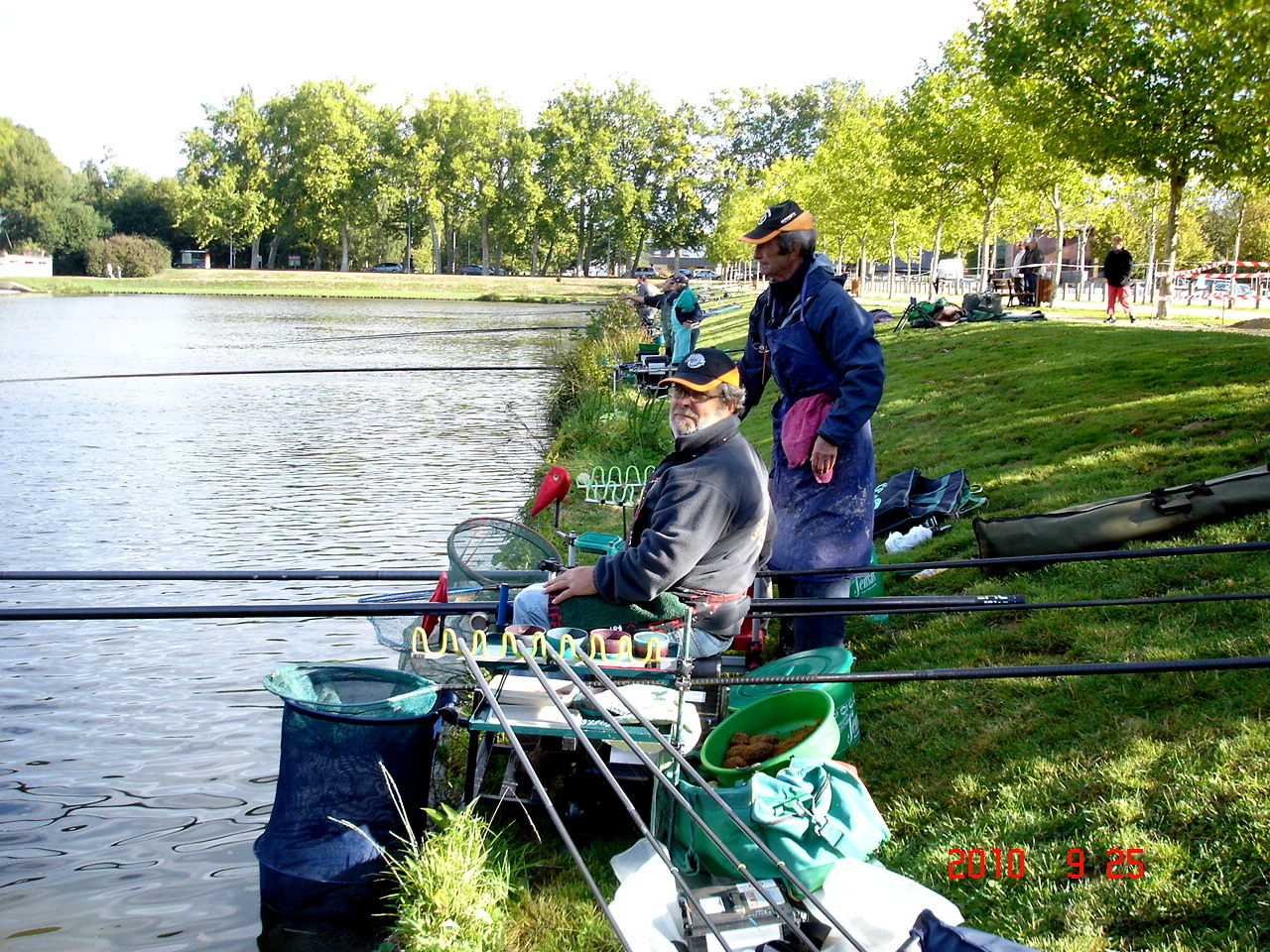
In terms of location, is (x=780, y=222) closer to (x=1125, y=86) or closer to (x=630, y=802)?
(x=630, y=802)

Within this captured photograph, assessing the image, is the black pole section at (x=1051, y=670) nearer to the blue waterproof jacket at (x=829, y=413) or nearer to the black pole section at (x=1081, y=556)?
the black pole section at (x=1081, y=556)

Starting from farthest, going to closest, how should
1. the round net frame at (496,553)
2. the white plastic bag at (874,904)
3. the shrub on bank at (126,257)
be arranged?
the shrub on bank at (126,257) < the round net frame at (496,553) < the white plastic bag at (874,904)

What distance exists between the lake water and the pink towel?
109 inches

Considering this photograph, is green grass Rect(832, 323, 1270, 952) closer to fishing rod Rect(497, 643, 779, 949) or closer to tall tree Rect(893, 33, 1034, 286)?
fishing rod Rect(497, 643, 779, 949)

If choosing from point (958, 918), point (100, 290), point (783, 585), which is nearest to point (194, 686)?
point (783, 585)

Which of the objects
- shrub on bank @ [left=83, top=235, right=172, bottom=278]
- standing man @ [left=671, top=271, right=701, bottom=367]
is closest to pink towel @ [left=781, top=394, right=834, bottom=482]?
standing man @ [left=671, top=271, right=701, bottom=367]

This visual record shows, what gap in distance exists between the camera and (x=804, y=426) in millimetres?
5035

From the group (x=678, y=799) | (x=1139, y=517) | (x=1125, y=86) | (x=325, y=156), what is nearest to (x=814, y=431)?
(x=1139, y=517)

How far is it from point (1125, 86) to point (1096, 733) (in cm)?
1669

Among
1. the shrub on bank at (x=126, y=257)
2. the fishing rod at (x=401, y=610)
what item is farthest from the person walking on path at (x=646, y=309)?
the shrub on bank at (x=126, y=257)

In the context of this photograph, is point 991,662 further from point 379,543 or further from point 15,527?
point 15,527

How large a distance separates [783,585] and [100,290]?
75385 millimetres

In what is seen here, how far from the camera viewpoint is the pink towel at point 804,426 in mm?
4988

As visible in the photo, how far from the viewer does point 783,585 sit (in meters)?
5.30
